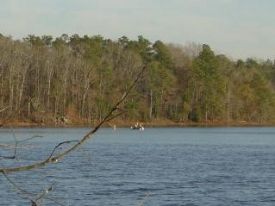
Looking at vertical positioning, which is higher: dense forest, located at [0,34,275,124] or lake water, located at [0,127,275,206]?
dense forest, located at [0,34,275,124]

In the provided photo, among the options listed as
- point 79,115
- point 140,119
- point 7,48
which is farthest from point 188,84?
point 7,48

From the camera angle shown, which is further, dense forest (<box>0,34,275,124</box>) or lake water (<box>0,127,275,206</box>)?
dense forest (<box>0,34,275,124</box>)

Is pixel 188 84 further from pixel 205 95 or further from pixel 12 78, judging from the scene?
pixel 12 78

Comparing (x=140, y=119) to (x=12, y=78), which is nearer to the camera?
(x=12, y=78)

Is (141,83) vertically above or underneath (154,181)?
above

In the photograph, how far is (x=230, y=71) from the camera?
443ft

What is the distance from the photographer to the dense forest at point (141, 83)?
10862 centimetres

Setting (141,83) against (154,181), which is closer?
(154,181)

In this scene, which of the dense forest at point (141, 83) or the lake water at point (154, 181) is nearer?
the lake water at point (154, 181)

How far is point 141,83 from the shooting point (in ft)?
353

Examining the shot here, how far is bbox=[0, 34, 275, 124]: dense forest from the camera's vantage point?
10862 centimetres

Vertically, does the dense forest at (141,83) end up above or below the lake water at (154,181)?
above

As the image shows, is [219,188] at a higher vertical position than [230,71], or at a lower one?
lower

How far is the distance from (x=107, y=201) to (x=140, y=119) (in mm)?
98198
